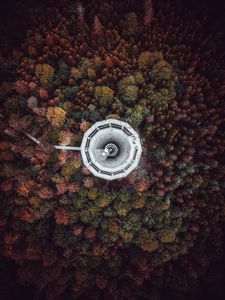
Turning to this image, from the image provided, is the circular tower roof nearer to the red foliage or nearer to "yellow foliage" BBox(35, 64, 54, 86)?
the red foliage

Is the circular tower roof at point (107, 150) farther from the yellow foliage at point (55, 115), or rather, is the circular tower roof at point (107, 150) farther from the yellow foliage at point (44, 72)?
the yellow foliage at point (44, 72)

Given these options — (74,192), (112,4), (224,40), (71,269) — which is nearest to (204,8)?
(224,40)

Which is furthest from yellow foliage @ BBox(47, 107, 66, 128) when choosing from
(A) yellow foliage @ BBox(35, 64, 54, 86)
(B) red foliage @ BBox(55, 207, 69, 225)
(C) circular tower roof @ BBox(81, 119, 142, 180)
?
(B) red foliage @ BBox(55, 207, 69, 225)

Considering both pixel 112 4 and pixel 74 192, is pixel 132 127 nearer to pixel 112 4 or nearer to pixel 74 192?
pixel 74 192

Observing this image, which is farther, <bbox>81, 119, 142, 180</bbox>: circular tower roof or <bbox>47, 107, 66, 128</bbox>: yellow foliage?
<bbox>47, 107, 66, 128</bbox>: yellow foliage

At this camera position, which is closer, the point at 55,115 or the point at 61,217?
the point at 55,115

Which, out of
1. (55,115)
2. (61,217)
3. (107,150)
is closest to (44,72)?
(55,115)

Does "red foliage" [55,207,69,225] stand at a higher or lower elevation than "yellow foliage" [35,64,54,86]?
lower

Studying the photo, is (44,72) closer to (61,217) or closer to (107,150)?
(107,150)
